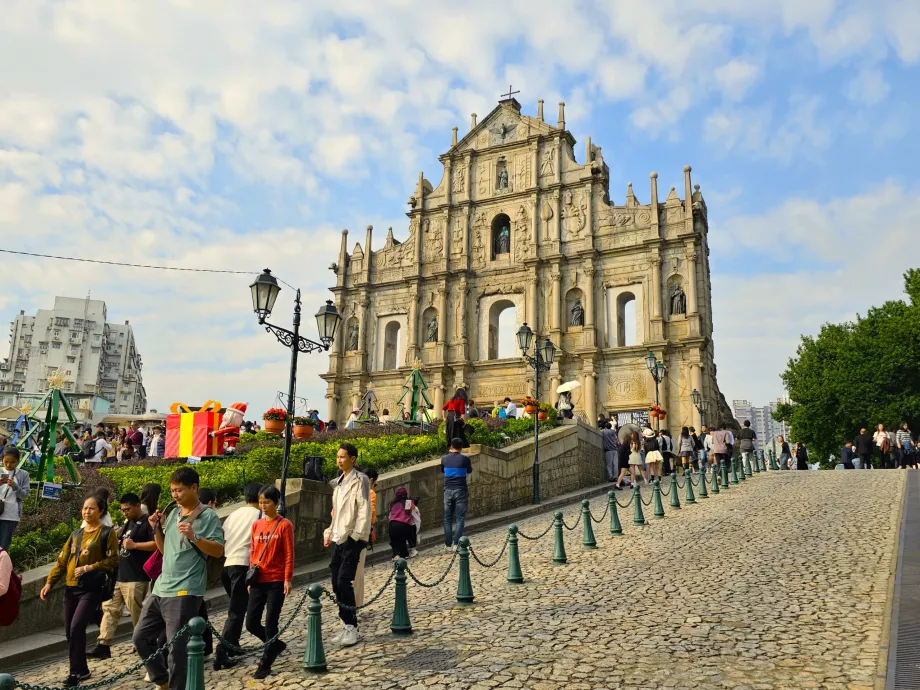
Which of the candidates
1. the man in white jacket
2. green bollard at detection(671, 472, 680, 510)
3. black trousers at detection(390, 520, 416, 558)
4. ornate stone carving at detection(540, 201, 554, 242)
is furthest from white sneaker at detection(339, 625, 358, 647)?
ornate stone carving at detection(540, 201, 554, 242)

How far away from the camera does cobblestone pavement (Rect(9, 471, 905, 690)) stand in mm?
5738

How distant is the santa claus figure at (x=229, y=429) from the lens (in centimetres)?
1717

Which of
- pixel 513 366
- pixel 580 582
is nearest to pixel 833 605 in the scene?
pixel 580 582

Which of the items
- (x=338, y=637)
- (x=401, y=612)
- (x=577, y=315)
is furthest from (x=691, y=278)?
(x=338, y=637)

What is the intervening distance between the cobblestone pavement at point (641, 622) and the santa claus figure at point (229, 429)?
7421 mm

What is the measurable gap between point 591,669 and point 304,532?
6019 mm

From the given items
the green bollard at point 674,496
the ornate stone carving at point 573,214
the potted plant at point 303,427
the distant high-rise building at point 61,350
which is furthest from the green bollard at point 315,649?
the distant high-rise building at point 61,350

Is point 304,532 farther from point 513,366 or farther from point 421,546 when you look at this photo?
point 513,366

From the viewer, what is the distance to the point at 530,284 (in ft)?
113

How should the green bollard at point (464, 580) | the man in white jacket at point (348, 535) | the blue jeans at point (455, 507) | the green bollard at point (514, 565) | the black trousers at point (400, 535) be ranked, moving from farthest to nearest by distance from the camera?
the blue jeans at point (455, 507), the black trousers at point (400, 535), the green bollard at point (514, 565), the green bollard at point (464, 580), the man in white jacket at point (348, 535)

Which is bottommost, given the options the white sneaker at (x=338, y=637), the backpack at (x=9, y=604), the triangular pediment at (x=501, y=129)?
the white sneaker at (x=338, y=637)

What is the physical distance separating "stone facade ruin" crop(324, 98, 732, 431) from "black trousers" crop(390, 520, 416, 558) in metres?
21.3

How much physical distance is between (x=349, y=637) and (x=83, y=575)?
7.68 ft

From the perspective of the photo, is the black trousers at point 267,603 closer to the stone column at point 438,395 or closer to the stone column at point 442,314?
the stone column at point 438,395
